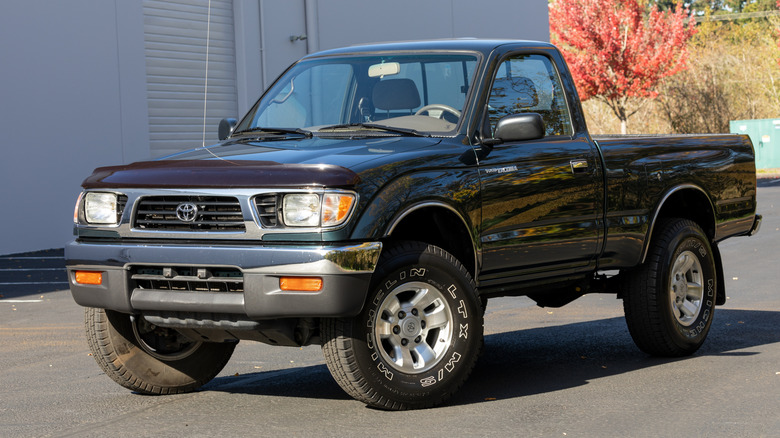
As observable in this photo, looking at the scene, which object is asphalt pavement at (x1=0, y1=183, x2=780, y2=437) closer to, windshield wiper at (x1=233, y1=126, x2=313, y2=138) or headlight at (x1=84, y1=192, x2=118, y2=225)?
headlight at (x1=84, y1=192, x2=118, y2=225)

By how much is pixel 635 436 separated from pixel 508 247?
1.50m

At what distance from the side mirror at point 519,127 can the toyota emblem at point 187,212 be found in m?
1.82

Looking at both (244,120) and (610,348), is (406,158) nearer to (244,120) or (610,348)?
(244,120)

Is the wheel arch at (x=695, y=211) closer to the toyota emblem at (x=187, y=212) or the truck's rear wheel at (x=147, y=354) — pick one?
the truck's rear wheel at (x=147, y=354)

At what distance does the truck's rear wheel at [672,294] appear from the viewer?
7488mm

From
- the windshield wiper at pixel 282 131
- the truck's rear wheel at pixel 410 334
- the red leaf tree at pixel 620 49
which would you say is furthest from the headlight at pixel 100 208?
the red leaf tree at pixel 620 49

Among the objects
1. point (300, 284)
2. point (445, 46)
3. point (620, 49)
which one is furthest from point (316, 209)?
point (620, 49)

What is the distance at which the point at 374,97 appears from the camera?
6.84m

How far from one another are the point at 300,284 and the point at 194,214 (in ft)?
2.29

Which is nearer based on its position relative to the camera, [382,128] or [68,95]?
[382,128]

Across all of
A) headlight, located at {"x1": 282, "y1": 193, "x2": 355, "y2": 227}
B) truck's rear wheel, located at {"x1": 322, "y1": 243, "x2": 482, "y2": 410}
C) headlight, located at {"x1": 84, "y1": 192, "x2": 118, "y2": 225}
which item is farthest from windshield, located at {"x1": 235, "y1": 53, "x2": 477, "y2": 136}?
headlight, located at {"x1": 84, "y1": 192, "x2": 118, "y2": 225}

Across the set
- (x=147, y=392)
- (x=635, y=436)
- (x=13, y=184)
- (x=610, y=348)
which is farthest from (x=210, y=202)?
(x=13, y=184)

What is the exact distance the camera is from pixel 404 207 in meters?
5.71

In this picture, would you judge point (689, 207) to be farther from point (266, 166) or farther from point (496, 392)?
point (266, 166)
